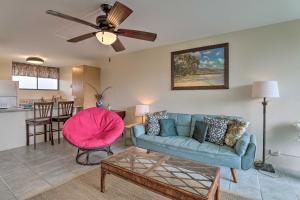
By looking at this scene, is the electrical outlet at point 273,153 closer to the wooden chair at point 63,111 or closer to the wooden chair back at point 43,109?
the wooden chair at point 63,111

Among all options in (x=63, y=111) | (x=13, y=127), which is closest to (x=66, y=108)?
(x=63, y=111)

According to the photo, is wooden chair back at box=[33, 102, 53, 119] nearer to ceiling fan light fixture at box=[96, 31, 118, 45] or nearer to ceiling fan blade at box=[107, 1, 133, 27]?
ceiling fan light fixture at box=[96, 31, 118, 45]

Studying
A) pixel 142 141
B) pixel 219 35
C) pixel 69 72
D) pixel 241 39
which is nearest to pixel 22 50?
pixel 69 72

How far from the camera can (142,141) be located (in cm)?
325

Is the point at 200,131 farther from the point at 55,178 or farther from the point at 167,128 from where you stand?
the point at 55,178

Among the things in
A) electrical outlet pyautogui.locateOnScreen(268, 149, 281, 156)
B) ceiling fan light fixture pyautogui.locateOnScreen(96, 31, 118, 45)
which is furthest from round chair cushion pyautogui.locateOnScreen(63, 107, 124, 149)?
electrical outlet pyautogui.locateOnScreen(268, 149, 281, 156)

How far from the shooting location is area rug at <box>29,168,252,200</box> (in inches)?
78.7

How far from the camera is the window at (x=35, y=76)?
6312mm

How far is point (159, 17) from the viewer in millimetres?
2633

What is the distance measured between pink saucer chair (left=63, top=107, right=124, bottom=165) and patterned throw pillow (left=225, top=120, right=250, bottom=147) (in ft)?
5.95

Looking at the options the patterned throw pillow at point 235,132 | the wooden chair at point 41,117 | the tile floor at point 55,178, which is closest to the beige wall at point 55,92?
the wooden chair at point 41,117

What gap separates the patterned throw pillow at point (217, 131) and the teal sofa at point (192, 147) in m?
0.10

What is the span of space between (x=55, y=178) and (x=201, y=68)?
10.6 ft

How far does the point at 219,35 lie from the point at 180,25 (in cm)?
92
